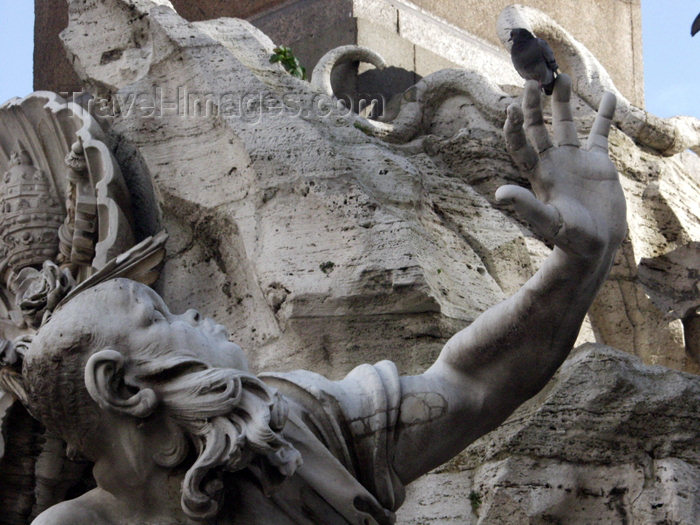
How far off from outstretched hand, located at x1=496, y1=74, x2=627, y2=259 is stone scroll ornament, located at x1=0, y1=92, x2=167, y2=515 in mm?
1304

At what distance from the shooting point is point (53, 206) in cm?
454

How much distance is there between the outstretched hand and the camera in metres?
3.13

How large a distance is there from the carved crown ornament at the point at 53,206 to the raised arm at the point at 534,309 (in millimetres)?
1178

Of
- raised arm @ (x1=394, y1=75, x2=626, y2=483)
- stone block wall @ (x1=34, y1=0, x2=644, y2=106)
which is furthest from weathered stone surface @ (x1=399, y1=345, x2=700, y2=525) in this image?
stone block wall @ (x1=34, y1=0, x2=644, y2=106)

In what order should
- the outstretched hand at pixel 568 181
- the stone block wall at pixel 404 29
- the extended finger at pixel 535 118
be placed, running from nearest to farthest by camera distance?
the outstretched hand at pixel 568 181
the extended finger at pixel 535 118
the stone block wall at pixel 404 29

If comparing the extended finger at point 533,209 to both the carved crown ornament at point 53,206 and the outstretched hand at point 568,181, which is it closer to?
the outstretched hand at point 568,181

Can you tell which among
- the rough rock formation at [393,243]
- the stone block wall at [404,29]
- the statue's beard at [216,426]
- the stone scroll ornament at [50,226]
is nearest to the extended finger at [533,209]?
the statue's beard at [216,426]

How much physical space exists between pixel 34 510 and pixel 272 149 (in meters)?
1.21

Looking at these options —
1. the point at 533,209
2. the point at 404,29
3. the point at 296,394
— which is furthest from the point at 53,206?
the point at 533,209

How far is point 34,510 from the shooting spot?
13.8ft

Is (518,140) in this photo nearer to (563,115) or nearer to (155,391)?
(563,115)

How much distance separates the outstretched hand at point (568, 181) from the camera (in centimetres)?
313

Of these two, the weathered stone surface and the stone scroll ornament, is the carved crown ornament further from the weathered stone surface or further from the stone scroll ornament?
the weathered stone surface

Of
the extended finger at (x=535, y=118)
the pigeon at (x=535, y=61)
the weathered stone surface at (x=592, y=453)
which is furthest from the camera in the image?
the weathered stone surface at (x=592, y=453)
